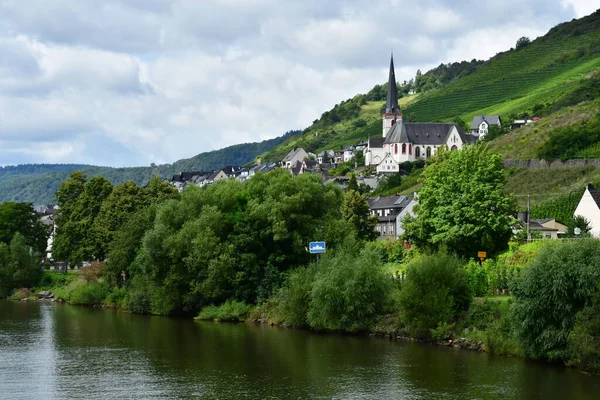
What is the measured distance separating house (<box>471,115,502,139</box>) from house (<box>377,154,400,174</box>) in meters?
20.6

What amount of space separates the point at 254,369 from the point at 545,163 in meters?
75.7

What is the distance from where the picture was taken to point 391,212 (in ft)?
351

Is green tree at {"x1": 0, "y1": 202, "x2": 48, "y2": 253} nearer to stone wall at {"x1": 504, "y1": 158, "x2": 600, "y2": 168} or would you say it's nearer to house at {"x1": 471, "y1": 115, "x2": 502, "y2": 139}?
stone wall at {"x1": 504, "y1": 158, "x2": 600, "y2": 168}

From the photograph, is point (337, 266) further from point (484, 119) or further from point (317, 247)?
point (484, 119)

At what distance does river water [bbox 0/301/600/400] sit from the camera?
121 ft

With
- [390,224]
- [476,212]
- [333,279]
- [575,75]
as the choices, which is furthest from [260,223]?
[575,75]

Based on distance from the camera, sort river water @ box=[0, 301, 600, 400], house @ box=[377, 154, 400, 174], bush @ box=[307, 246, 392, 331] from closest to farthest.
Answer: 1. river water @ box=[0, 301, 600, 400]
2. bush @ box=[307, 246, 392, 331]
3. house @ box=[377, 154, 400, 174]

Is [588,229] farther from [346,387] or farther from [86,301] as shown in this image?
[86,301]

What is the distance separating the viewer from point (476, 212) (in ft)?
198

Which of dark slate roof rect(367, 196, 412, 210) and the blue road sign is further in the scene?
dark slate roof rect(367, 196, 412, 210)

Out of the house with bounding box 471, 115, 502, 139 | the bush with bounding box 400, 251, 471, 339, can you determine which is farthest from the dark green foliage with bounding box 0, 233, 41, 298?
the house with bounding box 471, 115, 502, 139

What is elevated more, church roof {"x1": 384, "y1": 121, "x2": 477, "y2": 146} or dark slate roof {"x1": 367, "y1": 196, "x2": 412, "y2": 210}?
church roof {"x1": 384, "y1": 121, "x2": 477, "y2": 146}

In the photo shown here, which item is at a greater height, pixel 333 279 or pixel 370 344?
pixel 333 279

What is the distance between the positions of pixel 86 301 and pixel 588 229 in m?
48.2
